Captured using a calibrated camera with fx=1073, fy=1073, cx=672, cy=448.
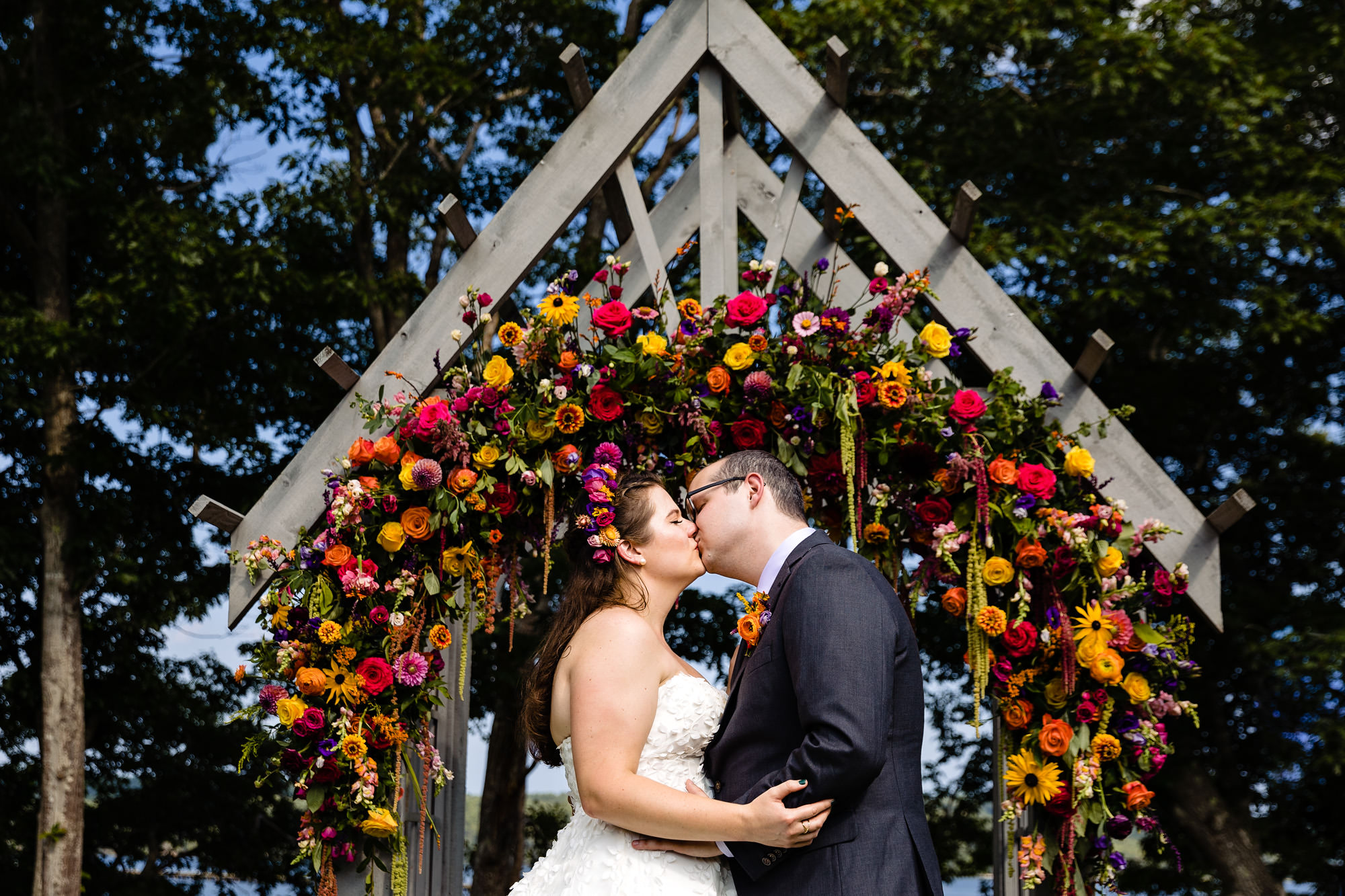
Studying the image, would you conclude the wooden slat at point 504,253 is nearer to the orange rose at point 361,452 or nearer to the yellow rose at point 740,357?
the orange rose at point 361,452

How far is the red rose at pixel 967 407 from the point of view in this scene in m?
3.97

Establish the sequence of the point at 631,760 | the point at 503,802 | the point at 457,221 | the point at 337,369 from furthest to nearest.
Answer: the point at 503,802
the point at 337,369
the point at 457,221
the point at 631,760

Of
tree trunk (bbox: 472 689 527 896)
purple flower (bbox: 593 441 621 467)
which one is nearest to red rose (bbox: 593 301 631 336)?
purple flower (bbox: 593 441 621 467)

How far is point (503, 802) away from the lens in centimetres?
1089

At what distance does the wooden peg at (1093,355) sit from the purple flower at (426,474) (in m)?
2.42

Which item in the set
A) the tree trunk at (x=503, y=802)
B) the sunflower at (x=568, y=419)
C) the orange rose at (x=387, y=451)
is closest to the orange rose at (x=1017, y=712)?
the sunflower at (x=568, y=419)

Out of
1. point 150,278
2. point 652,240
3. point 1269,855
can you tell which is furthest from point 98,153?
point 1269,855

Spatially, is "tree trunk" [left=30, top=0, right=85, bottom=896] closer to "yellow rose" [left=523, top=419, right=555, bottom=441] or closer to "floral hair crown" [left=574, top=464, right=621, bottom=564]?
"yellow rose" [left=523, top=419, right=555, bottom=441]

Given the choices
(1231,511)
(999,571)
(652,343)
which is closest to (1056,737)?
(999,571)

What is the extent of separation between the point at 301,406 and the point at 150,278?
2.13 metres

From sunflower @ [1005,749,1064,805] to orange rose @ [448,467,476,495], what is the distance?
7.31 feet

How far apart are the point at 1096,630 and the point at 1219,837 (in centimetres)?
830

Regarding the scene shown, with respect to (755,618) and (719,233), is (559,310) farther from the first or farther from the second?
(755,618)

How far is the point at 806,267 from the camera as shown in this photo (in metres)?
4.91
